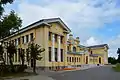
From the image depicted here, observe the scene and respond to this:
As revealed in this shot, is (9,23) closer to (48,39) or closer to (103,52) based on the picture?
(48,39)

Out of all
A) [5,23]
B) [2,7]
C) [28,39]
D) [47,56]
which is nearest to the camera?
[2,7]

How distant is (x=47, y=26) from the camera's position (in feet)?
157

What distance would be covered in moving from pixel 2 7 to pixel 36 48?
17.9 meters

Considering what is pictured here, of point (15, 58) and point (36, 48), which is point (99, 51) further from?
point (36, 48)

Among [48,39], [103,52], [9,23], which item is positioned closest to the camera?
[9,23]

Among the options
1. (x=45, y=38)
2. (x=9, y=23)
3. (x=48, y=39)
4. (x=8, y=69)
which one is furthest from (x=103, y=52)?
(x=9, y=23)

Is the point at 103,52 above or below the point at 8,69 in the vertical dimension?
above

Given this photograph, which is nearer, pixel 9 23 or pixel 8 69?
pixel 9 23

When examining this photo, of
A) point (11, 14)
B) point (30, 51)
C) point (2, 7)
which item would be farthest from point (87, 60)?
point (2, 7)

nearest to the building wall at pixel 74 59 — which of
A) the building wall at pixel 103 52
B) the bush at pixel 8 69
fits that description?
the building wall at pixel 103 52

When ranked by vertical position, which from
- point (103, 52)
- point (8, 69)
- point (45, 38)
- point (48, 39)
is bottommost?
point (8, 69)

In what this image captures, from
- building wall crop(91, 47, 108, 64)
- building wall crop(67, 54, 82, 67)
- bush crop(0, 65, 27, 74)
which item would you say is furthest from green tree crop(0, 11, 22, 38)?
building wall crop(91, 47, 108, 64)

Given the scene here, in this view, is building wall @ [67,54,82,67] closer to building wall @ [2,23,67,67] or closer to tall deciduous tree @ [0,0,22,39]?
building wall @ [2,23,67,67]

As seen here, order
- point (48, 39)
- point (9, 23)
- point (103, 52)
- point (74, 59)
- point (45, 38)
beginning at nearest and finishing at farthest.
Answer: point (9, 23) → point (45, 38) → point (48, 39) → point (74, 59) → point (103, 52)
